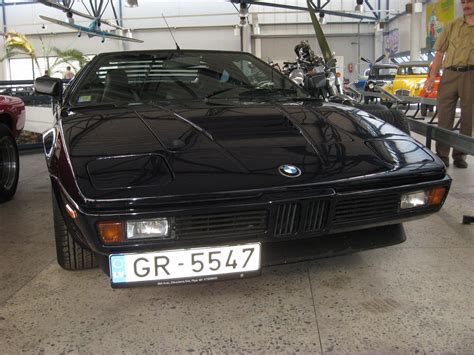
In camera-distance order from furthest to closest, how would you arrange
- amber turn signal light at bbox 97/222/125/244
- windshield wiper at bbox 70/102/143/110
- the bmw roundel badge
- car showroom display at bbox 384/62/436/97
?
1. car showroom display at bbox 384/62/436/97
2. windshield wiper at bbox 70/102/143/110
3. the bmw roundel badge
4. amber turn signal light at bbox 97/222/125/244

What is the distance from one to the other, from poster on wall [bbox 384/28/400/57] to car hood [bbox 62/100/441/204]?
739 inches

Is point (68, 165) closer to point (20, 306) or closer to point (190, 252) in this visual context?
point (190, 252)

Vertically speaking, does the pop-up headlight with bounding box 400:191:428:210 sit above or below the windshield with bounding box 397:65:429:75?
below

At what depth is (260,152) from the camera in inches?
66.3

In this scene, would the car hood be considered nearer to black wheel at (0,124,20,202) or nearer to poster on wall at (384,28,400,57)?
black wheel at (0,124,20,202)

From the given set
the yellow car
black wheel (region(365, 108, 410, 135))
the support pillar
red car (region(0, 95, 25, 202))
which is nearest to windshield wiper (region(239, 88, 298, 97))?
black wheel (region(365, 108, 410, 135))

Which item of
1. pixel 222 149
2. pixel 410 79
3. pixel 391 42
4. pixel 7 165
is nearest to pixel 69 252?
pixel 222 149

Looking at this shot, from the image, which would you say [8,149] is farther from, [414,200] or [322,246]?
[414,200]

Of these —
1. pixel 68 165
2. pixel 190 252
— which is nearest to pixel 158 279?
pixel 190 252

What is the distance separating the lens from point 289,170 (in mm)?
1599

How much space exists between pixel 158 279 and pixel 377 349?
2.55ft

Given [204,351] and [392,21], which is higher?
[392,21]

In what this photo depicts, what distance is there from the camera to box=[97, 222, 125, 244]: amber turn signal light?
57.1 inches

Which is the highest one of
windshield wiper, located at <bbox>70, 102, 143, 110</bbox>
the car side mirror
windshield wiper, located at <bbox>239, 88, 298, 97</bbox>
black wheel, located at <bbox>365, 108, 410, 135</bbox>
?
the car side mirror
